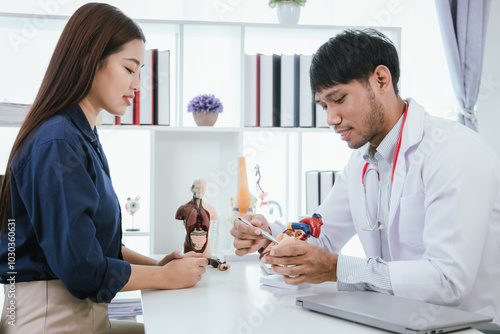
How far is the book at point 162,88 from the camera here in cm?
239

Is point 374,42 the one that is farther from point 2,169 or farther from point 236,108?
point 2,169

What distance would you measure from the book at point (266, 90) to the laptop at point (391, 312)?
1.49m

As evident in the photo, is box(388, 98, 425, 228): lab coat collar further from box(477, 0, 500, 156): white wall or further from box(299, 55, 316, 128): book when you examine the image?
box(477, 0, 500, 156): white wall

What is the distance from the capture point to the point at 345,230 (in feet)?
5.54

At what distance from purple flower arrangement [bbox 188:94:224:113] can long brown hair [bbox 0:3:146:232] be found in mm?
A: 1156

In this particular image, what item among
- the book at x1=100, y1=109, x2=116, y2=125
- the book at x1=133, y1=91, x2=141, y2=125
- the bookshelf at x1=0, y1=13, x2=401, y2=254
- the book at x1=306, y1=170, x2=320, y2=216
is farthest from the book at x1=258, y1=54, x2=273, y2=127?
the book at x1=100, y1=109, x2=116, y2=125

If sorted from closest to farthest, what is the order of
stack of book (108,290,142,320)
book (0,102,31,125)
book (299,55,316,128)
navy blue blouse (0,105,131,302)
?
1. navy blue blouse (0,105,131,302)
2. stack of book (108,290,142,320)
3. book (0,102,31,125)
4. book (299,55,316,128)

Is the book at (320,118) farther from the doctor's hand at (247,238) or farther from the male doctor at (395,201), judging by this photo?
the doctor's hand at (247,238)

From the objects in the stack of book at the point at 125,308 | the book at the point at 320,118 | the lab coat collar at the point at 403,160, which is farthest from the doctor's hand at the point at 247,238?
Result: the book at the point at 320,118

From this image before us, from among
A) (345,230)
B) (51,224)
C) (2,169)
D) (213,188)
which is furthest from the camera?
(213,188)

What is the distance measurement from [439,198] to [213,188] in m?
1.58

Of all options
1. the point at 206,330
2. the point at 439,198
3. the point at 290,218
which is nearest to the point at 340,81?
the point at 439,198

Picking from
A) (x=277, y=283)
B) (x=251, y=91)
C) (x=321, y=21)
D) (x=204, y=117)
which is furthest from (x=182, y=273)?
(x=321, y=21)

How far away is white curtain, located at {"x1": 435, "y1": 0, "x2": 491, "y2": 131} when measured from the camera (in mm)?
2885
